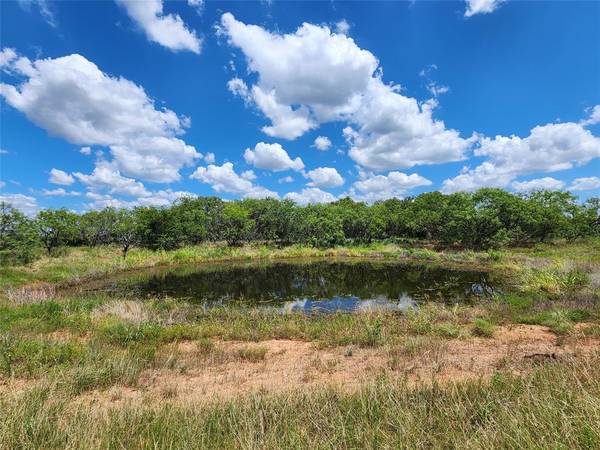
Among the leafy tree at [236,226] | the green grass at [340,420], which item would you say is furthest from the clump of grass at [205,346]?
the leafy tree at [236,226]

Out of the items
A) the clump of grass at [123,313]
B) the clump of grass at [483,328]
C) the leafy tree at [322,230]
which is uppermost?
the leafy tree at [322,230]

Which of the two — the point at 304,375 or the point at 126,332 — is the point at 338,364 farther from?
the point at 126,332

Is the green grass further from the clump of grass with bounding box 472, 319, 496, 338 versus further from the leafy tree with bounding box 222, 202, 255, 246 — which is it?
the leafy tree with bounding box 222, 202, 255, 246

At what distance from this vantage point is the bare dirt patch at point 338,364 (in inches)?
246

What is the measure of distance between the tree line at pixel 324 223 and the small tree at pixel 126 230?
0.11m

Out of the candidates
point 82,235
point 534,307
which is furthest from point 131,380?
point 82,235

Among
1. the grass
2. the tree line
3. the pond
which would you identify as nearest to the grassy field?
the pond

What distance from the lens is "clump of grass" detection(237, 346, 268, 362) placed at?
8.30 m

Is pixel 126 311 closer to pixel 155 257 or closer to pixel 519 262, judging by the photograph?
pixel 155 257

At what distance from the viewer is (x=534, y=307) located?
41.0 ft

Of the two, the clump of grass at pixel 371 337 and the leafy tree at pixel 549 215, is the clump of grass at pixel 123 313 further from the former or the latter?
the leafy tree at pixel 549 215

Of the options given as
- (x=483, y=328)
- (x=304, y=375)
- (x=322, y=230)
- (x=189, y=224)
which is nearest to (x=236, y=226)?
(x=189, y=224)

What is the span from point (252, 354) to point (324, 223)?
38777 mm

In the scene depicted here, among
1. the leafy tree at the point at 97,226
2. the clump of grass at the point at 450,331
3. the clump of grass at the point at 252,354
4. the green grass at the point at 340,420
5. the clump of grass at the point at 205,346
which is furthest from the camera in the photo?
the leafy tree at the point at 97,226
